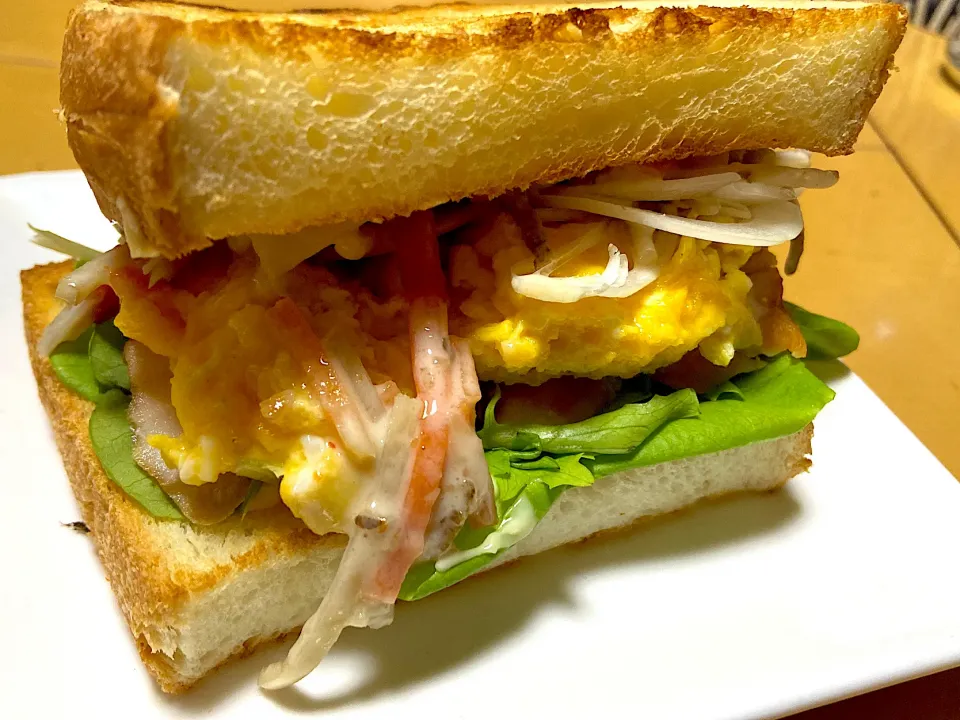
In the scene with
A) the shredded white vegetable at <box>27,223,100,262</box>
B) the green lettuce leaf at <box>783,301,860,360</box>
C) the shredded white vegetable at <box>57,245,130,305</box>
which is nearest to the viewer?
the shredded white vegetable at <box>57,245,130,305</box>

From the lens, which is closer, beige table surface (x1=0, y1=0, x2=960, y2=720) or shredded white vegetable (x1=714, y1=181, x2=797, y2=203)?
shredded white vegetable (x1=714, y1=181, x2=797, y2=203)

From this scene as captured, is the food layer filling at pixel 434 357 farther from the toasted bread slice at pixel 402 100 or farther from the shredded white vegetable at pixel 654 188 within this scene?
the toasted bread slice at pixel 402 100

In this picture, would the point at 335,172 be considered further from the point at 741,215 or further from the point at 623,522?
the point at 623,522

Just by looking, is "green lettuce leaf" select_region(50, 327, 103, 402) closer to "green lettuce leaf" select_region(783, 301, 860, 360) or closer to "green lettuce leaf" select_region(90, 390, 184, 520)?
"green lettuce leaf" select_region(90, 390, 184, 520)

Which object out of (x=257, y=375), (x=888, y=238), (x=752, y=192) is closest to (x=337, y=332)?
(x=257, y=375)

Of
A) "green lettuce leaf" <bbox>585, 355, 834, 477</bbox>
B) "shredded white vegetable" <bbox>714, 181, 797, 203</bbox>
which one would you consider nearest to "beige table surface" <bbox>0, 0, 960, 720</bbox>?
"green lettuce leaf" <bbox>585, 355, 834, 477</bbox>

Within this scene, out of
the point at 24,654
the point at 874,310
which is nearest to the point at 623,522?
the point at 24,654
